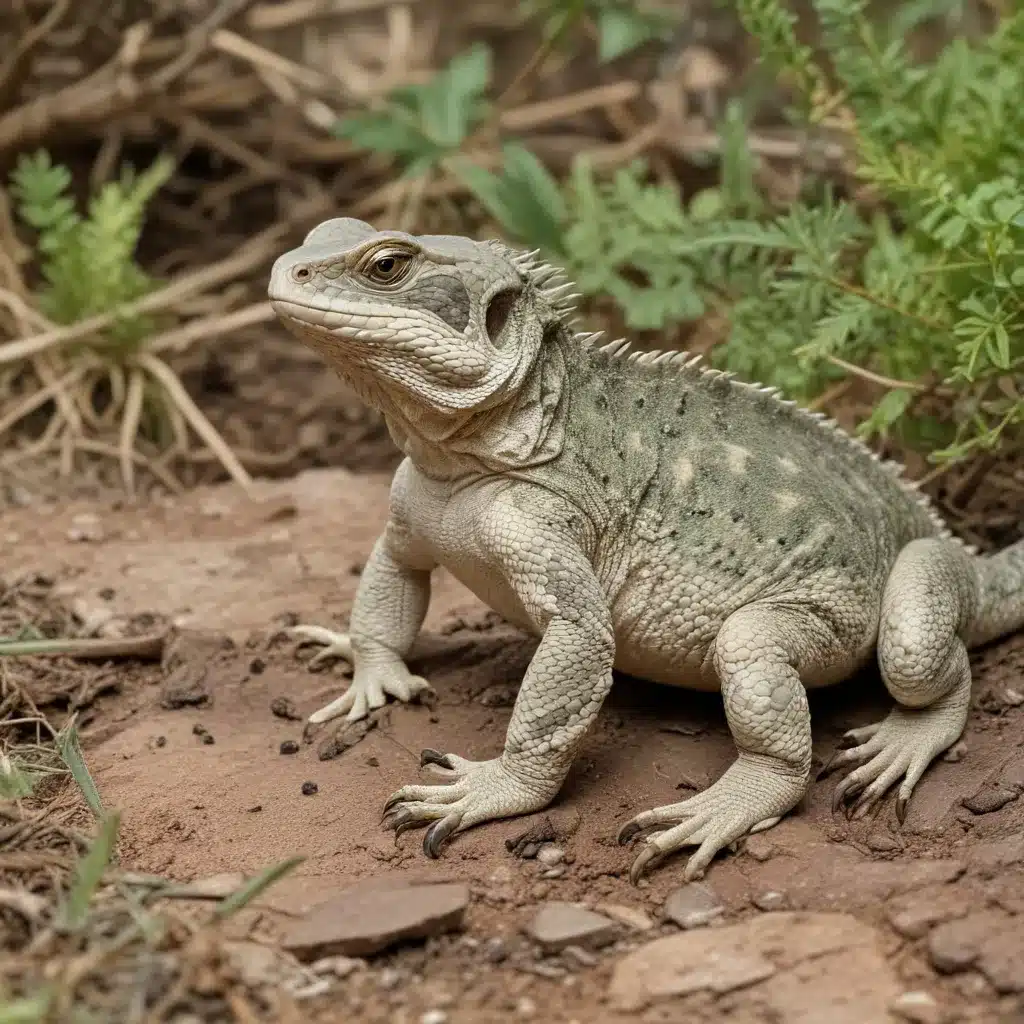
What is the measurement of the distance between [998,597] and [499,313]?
8.87ft

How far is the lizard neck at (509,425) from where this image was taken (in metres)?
5.33

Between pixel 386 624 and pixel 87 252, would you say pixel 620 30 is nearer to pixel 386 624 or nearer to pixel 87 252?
pixel 87 252

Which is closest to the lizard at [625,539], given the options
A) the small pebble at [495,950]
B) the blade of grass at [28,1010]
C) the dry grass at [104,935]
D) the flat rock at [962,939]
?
the small pebble at [495,950]

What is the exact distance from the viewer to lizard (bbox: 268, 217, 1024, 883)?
16.8 ft

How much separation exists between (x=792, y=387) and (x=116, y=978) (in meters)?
4.50

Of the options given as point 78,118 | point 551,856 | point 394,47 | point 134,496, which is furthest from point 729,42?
point 551,856

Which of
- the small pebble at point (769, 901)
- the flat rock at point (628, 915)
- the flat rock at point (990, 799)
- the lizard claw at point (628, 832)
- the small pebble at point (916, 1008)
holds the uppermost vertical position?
the flat rock at point (990, 799)

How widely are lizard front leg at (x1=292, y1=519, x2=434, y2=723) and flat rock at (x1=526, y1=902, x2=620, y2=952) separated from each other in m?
1.78

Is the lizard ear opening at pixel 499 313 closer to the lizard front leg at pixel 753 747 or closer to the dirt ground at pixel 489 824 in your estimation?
the lizard front leg at pixel 753 747

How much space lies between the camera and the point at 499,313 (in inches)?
210

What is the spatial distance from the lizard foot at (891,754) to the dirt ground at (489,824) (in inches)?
3.5

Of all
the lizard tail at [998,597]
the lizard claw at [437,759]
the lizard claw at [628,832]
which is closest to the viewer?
the lizard claw at [628,832]

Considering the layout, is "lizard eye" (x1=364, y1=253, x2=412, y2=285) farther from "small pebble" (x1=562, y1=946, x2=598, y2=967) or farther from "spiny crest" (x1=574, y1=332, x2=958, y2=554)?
"small pebble" (x1=562, y1=946, x2=598, y2=967)

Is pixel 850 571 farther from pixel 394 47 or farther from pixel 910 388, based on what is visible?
pixel 394 47
